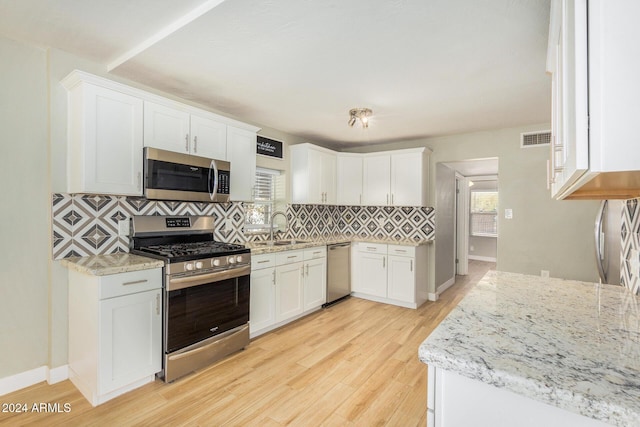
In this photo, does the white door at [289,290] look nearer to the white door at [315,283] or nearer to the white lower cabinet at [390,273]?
the white door at [315,283]

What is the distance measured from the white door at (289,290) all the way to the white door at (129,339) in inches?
51.1

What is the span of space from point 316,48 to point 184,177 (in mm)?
1527

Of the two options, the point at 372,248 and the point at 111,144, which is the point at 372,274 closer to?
the point at 372,248

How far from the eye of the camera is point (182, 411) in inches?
77.5

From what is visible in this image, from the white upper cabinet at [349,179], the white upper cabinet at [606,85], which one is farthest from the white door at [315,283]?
the white upper cabinet at [606,85]

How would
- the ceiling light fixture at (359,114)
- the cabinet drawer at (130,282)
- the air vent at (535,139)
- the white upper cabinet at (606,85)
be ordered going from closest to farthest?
the white upper cabinet at (606,85)
the cabinet drawer at (130,282)
the ceiling light fixture at (359,114)
the air vent at (535,139)

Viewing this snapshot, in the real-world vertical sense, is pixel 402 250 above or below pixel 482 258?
above

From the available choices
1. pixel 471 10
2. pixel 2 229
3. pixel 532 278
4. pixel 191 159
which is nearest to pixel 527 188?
pixel 532 278

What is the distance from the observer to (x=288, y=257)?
3.46 metres

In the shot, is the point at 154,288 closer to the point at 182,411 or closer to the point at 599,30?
the point at 182,411

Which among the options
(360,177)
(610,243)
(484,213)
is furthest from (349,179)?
(484,213)

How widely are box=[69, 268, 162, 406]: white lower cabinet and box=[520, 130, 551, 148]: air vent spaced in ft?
14.2

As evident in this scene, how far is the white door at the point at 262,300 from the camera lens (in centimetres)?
306

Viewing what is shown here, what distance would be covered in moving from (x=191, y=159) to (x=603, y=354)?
2819 mm
